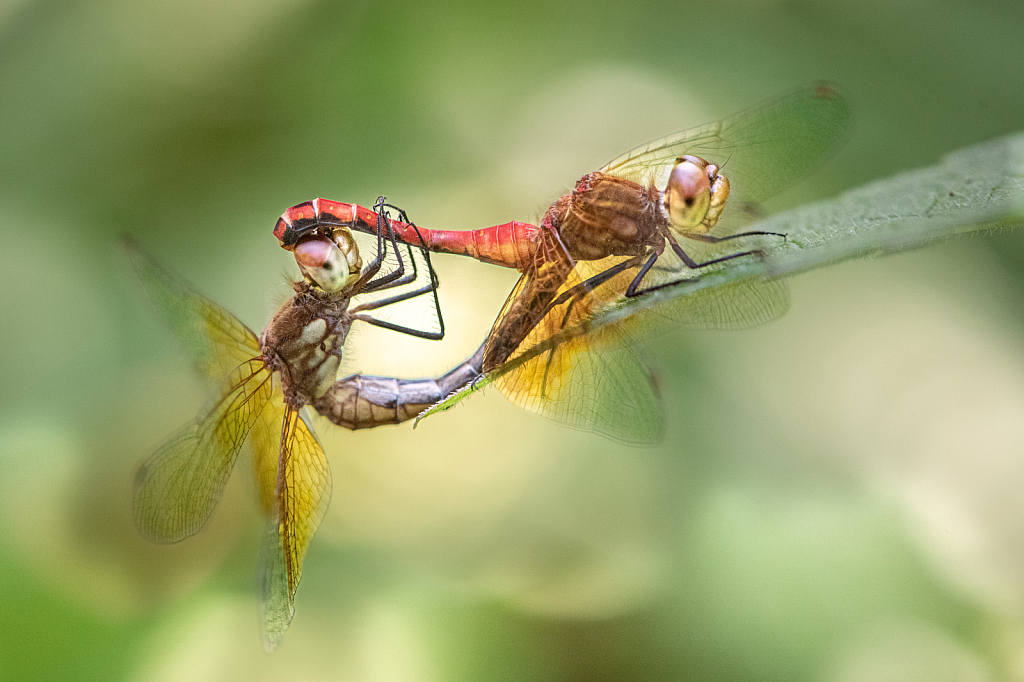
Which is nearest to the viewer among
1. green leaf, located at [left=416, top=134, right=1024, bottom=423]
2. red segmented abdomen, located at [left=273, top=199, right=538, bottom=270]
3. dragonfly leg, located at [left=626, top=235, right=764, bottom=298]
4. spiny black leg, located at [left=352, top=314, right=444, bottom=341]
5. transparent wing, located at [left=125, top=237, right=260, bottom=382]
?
green leaf, located at [left=416, top=134, right=1024, bottom=423]

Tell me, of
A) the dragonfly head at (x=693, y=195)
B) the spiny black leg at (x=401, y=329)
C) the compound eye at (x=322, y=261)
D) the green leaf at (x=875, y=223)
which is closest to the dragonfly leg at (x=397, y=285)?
the spiny black leg at (x=401, y=329)

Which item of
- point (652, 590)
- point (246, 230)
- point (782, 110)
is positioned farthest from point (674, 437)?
point (246, 230)

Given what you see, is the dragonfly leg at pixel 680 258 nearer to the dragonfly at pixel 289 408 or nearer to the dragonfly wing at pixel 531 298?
the dragonfly wing at pixel 531 298

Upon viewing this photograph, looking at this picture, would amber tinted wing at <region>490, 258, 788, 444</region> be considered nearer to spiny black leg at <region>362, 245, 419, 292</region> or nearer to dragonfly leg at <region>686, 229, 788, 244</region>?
dragonfly leg at <region>686, 229, 788, 244</region>

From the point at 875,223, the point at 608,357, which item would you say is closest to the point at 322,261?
the point at 608,357

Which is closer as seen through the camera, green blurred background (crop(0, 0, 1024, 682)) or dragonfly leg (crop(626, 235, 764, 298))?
dragonfly leg (crop(626, 235, 764, 298))

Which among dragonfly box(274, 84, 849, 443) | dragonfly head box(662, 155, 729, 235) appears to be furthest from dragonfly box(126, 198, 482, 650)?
dragonfly head box(662, 155, 729, 235)

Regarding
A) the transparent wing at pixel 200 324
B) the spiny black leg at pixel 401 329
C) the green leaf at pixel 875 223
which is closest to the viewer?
the green leaf at pixel 875 223

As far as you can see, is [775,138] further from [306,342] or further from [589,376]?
[306,342]

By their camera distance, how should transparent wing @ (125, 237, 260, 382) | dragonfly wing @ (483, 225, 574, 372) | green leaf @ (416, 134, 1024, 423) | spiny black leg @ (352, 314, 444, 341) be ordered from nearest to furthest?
green leaf @ (416, 134, 1024, 423) < dragonfly wing @ (483, 225, 574, 372) < spiny black leg @ (352, 314, 444, 341) < transparent wing @ (125, 237, 260, 382)
